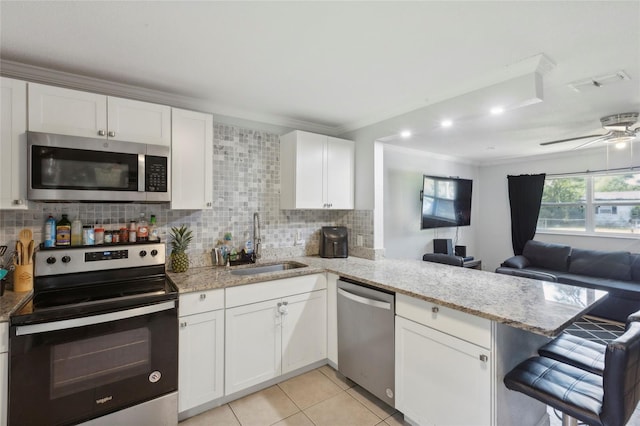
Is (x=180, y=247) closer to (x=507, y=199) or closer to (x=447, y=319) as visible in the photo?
(x=447, y=319)

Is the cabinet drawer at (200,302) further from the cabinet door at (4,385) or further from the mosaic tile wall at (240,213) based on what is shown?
the cabinet door at (4,385)

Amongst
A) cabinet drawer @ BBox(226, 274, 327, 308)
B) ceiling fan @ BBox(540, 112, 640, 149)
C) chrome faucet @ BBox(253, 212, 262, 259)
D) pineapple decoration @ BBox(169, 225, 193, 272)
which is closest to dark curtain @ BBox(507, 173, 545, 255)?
ceiling fan @ BBox(540, 112, 640, 149)

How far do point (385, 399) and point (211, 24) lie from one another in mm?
2570

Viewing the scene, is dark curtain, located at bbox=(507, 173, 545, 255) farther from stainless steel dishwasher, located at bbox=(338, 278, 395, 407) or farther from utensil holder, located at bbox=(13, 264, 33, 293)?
utensil holder, located at bbox=(13, 264, 33, 293)

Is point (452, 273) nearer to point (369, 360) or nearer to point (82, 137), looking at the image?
point (369, 360)

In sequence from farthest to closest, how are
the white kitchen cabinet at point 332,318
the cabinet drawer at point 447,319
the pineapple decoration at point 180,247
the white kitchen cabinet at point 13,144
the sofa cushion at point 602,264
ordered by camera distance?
1. the sofa cushion at point 602,264
2. the white kitchen cabinet at point 332,318
3. the pineapple decoration at point 180,247
4. the white kitchen cabinet at point 13,144
5. the cabinet drawer at point 447,319

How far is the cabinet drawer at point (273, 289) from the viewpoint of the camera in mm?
2146

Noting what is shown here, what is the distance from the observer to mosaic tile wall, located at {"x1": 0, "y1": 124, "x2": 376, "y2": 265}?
86.4 inches

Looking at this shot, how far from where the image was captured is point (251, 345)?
2.23m

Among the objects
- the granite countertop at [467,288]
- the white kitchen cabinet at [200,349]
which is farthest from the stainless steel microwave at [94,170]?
the white kitchen cabinet at [200,349]

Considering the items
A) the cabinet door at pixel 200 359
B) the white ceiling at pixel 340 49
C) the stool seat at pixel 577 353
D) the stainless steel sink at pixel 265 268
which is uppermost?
the white ceiling at pixel 340 49

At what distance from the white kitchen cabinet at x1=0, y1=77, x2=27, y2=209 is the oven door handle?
777 millimetres

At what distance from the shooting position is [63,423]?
1560mm

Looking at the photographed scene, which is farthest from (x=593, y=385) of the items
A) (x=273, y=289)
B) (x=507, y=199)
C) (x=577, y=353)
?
(x=507, y=199)
